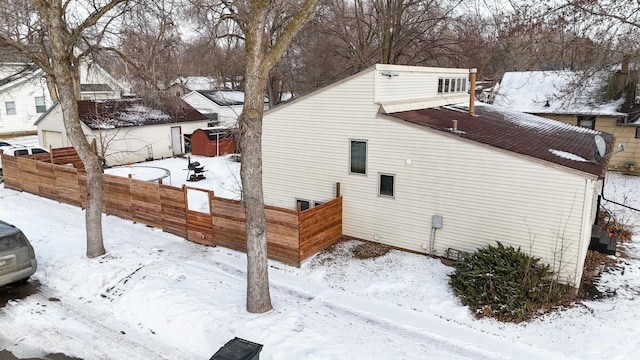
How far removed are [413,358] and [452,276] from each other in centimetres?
327

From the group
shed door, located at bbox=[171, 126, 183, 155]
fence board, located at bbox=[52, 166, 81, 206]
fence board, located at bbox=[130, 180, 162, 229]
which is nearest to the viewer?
fence board, located at bbox=[130, 180, 162, 229]

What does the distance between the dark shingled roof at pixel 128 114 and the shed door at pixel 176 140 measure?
22.8 inches

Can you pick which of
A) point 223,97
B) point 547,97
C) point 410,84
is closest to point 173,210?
point 410,84

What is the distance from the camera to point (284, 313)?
29.1ft

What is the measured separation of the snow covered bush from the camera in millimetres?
9242

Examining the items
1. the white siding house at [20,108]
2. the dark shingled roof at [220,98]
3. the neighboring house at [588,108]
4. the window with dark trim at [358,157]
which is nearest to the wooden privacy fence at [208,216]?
the window with dark trim at [358,157]

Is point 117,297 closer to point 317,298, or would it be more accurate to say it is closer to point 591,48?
point 317,298

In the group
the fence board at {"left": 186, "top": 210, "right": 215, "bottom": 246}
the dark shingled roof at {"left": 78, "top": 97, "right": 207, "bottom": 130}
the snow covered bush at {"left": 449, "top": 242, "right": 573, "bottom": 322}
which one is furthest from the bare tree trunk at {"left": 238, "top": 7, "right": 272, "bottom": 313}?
the dark shingled roof at {"left": 78, "top": 97, "right": 207, "bottom": 130}

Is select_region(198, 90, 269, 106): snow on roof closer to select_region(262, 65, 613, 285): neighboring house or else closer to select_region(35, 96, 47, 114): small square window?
select_region(35, 96, 47, 114): small square window

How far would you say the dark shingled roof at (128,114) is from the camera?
25.4 meters

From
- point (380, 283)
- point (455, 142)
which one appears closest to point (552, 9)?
point (455, 142)

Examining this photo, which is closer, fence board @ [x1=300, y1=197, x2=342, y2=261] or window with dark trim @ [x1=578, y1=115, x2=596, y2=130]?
fence board @ [x1=300, y1=197, x2=342, y2=261]

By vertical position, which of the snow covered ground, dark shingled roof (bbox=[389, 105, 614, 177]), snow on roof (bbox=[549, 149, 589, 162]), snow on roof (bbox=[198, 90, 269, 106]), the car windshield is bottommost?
the snow covered ground

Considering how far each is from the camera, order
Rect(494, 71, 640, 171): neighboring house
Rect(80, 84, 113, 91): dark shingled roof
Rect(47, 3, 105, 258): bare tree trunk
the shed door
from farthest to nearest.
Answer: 1. Rect(80, 84, 113, 91): dark shingled roof
2. the shed door
3. Rect(494, 71, 640, 171): neighboring house
4. Rect(47, 3, 105, 258): bare tree trunk
